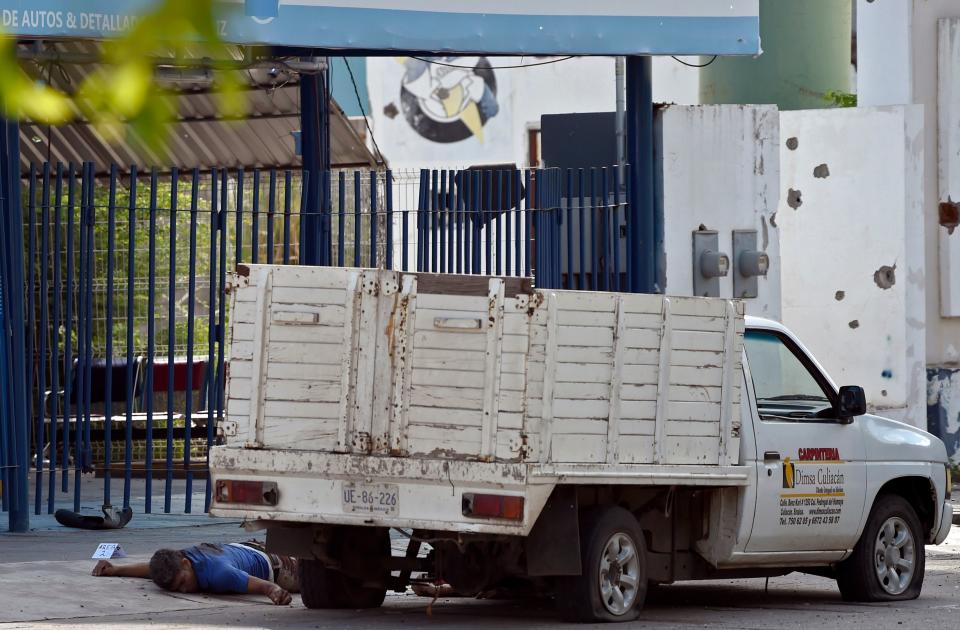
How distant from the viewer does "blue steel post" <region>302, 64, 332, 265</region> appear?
12898 millimetres

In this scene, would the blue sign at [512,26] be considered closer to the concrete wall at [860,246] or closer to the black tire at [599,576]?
the black tire at [599,576]

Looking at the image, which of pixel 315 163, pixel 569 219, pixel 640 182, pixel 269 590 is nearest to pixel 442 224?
pixel 569 219

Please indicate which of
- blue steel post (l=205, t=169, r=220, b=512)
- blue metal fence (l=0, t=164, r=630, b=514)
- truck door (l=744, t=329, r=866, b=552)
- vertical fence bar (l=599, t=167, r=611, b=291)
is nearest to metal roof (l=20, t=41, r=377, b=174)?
blue metal fence (l=0, t=164, r=630, b=514)

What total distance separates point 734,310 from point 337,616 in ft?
8.87

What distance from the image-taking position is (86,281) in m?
12.0

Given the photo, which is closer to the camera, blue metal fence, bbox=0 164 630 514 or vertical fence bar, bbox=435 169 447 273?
blue metal fence, bbox=0 164 630 514

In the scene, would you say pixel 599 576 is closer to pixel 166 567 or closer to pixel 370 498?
pixel 370 498

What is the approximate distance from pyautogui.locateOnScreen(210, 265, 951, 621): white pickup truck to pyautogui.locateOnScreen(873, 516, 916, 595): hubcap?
1.00 m

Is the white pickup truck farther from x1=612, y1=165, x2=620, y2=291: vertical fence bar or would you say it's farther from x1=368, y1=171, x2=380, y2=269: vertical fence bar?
x1=368, y1=171, x2=380, y2=269: vertical fence bar

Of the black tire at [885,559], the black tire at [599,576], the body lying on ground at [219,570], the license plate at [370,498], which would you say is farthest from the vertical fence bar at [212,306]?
the black tire at [885,559]

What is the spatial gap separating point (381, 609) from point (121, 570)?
1675 millimetres

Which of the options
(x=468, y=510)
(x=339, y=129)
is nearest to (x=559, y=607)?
(x=468, y=510)

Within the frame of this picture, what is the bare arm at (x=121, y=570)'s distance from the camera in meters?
9.62

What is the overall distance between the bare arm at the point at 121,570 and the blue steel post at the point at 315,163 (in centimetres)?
381
